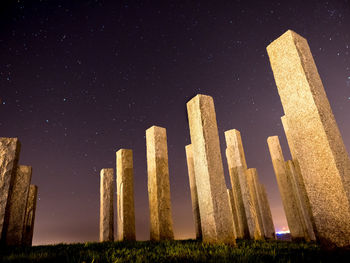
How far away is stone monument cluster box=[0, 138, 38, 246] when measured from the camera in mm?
5293

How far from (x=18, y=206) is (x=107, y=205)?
274 cm

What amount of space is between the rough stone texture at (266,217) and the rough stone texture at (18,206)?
8.88 meters

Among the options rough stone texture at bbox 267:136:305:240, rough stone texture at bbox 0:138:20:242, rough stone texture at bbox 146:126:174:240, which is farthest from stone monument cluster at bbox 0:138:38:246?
rough stone texture at bbox 267:136:305:240

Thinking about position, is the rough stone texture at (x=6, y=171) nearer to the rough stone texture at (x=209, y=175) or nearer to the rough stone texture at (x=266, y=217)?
the rough stone texture at (x=209, y=175)

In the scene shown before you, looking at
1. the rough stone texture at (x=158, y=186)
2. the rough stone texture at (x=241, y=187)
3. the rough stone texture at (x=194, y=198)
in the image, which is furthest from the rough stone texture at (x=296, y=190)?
the rough stone texture at (x=158, y=186)

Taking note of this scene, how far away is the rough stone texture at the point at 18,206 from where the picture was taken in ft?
20.0

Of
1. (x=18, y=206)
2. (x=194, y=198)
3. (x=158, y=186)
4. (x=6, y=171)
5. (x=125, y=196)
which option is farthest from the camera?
(x=194, y=198)

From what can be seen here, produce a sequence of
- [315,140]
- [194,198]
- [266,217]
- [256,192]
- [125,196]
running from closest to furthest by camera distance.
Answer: [315,140], [125,196], [194,198], [266,217], [256,192]

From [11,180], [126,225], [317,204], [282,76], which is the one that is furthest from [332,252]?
[11,180]

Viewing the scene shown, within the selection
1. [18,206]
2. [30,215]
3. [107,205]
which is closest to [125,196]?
[107,205]

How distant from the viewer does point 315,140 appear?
3463 millimetres

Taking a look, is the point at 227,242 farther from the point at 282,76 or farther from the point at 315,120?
the point at 282,76

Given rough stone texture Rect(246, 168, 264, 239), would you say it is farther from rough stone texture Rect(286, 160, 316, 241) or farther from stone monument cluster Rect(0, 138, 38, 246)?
stone monument cluster Rect(0, 138, 38, 246)

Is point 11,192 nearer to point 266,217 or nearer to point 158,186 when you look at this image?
point 158,186
